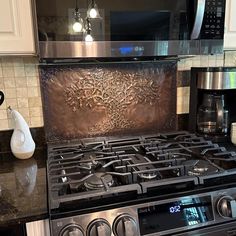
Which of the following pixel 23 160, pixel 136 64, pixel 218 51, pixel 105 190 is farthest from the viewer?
pixel 136 64

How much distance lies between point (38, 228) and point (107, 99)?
0.79 metres

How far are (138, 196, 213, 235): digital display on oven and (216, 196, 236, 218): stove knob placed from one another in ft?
0.10

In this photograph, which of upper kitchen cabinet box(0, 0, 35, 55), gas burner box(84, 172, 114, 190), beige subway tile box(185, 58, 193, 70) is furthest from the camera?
beige subway tile box(185, 58, 193, 70)

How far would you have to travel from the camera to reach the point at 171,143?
134 centimetres

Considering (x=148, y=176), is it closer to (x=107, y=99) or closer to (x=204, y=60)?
(x=107, y=99)

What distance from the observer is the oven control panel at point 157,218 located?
806 millimetres

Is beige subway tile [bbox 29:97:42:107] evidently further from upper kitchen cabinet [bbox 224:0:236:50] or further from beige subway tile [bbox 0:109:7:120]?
upper kitchen cabinet [bbox 224:0:236:50]

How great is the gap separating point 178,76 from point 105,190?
922 millimetres

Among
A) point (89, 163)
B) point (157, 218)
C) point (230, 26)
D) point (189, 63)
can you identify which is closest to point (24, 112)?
point (89, 163)

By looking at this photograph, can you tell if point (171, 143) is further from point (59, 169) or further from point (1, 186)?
point (1, 186)

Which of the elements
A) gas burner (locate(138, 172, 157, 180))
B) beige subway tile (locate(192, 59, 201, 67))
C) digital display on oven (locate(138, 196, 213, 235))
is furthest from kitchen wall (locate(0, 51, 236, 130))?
beige subway tile (locate(192, 59, 201, 67))

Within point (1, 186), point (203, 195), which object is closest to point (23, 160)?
point (1, 186)

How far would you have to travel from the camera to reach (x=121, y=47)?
1.03m

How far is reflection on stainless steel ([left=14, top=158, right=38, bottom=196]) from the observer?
965 mm
